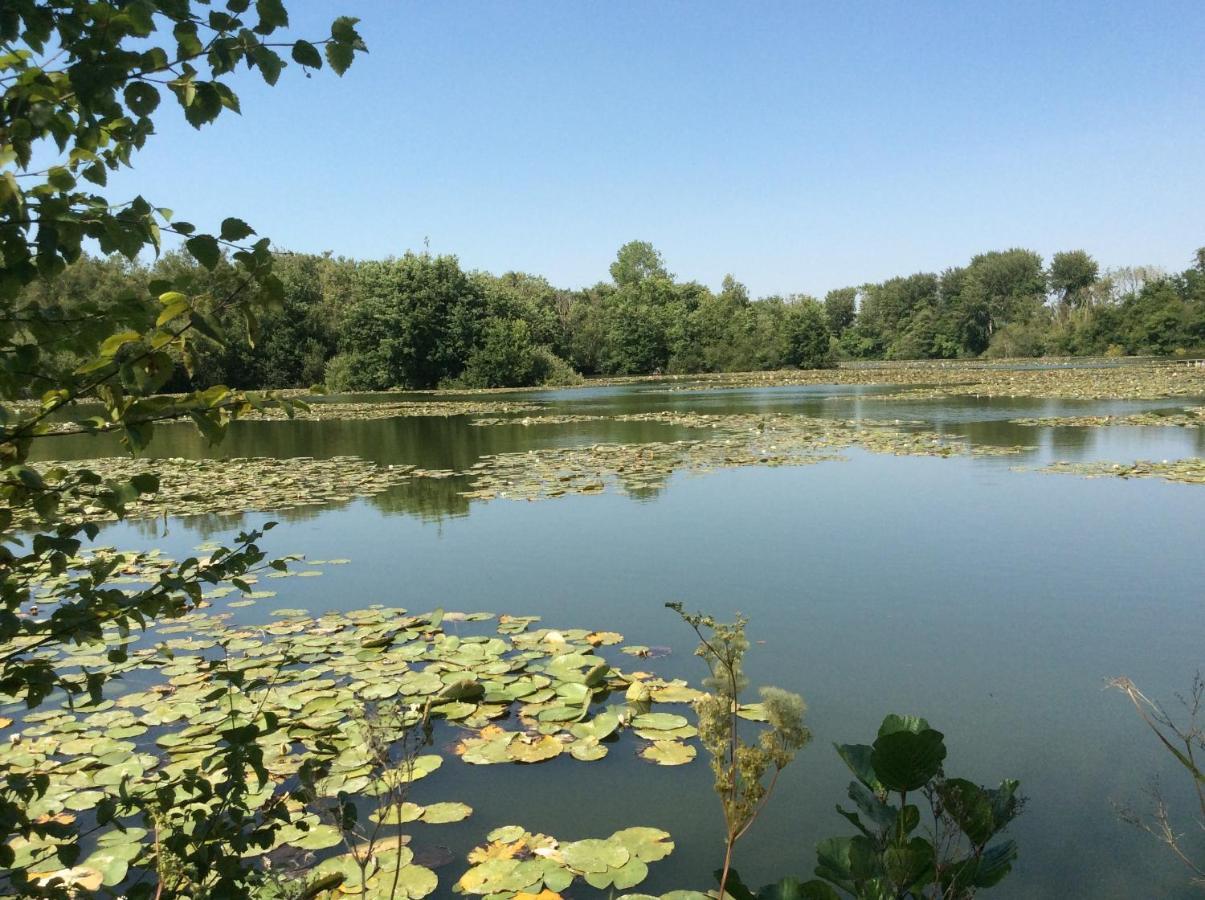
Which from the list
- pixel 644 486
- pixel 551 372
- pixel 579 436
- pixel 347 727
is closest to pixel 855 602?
pixel 347 727

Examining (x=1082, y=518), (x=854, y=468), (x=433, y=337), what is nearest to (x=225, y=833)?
(x=1082, y=518)

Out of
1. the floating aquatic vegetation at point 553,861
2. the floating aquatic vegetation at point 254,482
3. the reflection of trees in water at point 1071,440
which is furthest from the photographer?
the reflection of trees in water at point 1071,440

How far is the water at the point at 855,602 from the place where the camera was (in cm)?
263

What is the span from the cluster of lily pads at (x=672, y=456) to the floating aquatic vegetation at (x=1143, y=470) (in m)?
1.48

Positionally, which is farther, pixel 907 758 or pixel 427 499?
pixel 427 499

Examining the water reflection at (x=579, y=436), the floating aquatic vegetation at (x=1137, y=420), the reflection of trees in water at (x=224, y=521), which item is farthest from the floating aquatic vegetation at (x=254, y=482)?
the floating aquatic vegetation at (x=1137, y=420)

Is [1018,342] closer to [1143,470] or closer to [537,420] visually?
[537,420]

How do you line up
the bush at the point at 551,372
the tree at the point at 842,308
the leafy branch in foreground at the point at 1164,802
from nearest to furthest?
the leafy branch in foreground at the point at 1164,802, the bush at the point at 551,372, the tree at the point at 842,308

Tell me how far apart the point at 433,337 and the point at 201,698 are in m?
33.2

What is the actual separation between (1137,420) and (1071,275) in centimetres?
6235

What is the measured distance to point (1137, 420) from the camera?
44.2ft

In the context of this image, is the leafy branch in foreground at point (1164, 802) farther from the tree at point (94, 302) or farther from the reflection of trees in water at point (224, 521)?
the reflection of trees in water at point (224, 521)

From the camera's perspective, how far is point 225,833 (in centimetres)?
156

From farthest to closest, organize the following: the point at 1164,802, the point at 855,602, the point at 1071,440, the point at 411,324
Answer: the point at 411,324 < the point at 1071,440 < the point at 855,602 < the point at 1164,802
